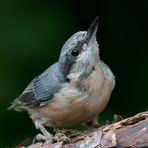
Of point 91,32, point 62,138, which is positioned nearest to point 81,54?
point 91,32

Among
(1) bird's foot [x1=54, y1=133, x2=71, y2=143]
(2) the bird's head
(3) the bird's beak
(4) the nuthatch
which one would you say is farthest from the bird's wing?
(1) bird's foot [x1=54, y1=133, x2=71, y2=143]

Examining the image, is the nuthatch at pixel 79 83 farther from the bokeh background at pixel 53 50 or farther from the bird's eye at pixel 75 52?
the bokeh background at pixel 53 50

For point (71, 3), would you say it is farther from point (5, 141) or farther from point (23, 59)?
point (5, 141)

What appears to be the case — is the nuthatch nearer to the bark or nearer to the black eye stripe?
the black eye stripe

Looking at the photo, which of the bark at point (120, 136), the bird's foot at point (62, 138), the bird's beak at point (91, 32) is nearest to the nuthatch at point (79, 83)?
the bird's beak at point (91, 32)

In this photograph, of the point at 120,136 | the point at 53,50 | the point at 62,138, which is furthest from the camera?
the point at 53,50

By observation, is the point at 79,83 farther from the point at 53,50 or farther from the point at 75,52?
the point at 53,50

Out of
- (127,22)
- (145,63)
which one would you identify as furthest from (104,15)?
(145,63)
